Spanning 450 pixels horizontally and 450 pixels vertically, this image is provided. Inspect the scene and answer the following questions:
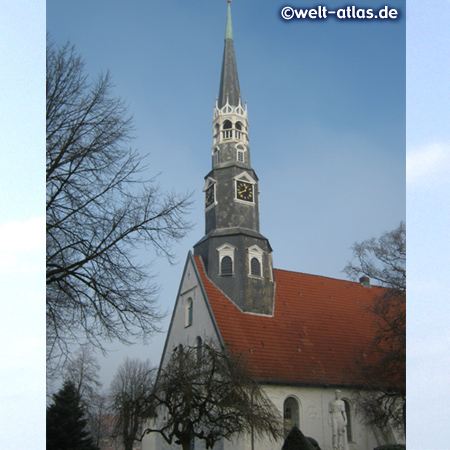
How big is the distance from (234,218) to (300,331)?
5501mm

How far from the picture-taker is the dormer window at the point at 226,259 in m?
22.5

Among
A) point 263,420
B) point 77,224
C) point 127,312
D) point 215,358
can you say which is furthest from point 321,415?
point 77,224

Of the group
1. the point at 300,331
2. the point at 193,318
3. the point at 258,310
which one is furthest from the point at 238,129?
the point at 300,331

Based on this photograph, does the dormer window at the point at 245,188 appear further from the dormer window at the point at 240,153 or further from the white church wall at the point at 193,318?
the white church wall at the point at 193,318

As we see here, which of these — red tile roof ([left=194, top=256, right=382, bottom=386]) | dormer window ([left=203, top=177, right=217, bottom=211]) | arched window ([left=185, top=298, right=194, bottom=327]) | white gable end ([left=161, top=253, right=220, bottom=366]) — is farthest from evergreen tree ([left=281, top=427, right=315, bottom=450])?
dormer window ([left=203, top=177, right=217, bottom=211])

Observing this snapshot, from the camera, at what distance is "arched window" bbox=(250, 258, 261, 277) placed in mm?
22705

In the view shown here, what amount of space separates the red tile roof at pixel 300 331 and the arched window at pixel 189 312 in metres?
1.20

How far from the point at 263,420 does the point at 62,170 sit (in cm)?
775

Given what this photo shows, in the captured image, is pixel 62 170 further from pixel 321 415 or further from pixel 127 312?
pixel 321 415

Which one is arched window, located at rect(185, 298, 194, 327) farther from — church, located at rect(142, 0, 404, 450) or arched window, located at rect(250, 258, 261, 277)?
arched window, located at rect(250, 258, 261, 277)

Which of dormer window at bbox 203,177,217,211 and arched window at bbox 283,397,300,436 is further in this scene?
dormer window at bbox 203,177,217,211

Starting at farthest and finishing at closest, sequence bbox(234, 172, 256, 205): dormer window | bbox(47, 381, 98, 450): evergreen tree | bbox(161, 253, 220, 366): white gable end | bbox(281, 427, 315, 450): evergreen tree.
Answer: bbox(234, 172, 256, 205): dormer window, bbox(161, 253, 220, 366): white gable end, bbox(47, 381, 98, 450): evergreen tree, bbox(281, 427, 315, 450): evergreen tree

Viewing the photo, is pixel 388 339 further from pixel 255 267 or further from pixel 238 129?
pixel 238 129

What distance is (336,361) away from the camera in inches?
837
